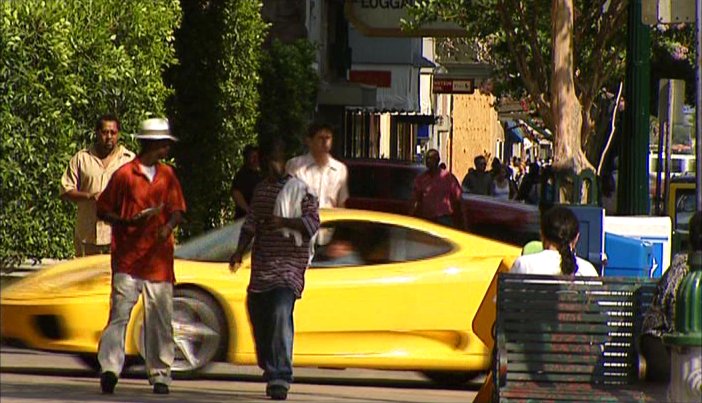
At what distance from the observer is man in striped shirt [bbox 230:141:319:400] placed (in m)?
11.6

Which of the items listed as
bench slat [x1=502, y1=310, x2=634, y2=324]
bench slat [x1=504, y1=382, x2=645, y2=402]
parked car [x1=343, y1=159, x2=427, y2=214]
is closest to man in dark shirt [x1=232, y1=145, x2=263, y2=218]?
parked car [x1=343, y1=159, x2=427, y2=214]

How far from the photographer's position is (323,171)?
14.8 meters

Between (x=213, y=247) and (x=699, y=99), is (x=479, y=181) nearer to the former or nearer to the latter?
(x=213, y=247)

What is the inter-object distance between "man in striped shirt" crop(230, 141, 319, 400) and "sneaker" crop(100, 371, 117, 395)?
0.93 metres

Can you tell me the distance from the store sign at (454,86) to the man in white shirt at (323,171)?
1378 inches

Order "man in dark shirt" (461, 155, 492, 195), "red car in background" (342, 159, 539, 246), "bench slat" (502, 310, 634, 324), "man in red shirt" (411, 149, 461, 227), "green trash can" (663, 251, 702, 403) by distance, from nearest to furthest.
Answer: "green trash can" (663, 251, 702, 403) → "bench slat" (502, 310, 634, 324) → "red car in background" (342, 159, 539, 246) → "man in red shirt" (411, 149, 461, 227) → "man in dark shirt" (461, 155, 492, 195)

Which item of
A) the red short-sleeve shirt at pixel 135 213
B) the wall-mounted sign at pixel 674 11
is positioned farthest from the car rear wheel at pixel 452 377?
the wall-mounted sign at pixel 674 11

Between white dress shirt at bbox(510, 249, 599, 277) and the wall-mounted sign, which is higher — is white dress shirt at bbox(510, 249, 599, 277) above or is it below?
below

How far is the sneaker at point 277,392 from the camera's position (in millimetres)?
11750

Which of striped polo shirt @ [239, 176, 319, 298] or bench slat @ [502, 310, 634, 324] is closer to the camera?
bench slat @ [502, 310, 634, 324]

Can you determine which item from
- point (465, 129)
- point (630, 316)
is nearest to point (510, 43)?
point (630, 316)

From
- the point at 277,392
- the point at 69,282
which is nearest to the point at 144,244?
the point at 277,392

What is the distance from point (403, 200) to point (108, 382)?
41.8ft

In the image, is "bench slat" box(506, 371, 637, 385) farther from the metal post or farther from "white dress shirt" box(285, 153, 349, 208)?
"white dress shirt" box(285, 153, 349, 208)
